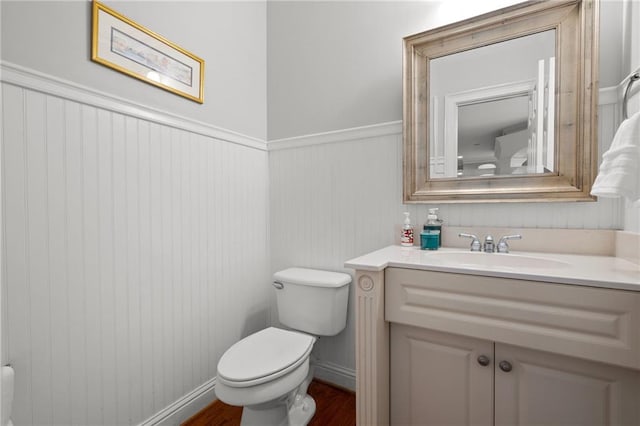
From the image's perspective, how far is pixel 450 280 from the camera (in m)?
1.00

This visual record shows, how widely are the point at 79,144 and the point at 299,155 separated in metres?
1.09

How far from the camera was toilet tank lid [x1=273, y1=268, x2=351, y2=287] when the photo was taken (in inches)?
62.0

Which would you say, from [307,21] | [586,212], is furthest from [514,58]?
[307,21]

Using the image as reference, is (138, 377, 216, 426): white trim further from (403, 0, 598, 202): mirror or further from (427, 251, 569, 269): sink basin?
(403, 0, 598, 202): mirror

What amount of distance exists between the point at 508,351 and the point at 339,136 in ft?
4.16

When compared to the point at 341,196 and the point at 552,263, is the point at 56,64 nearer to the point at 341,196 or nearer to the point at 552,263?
the point at 341,196

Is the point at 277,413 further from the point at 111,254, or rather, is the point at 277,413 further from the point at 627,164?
the point at 627,164

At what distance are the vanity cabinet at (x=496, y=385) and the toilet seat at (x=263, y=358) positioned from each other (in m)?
0.41

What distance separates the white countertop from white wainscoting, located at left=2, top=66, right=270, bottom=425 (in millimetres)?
899

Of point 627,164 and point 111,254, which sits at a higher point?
point 627,164

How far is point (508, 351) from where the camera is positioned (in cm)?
97

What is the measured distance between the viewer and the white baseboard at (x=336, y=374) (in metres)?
1.74

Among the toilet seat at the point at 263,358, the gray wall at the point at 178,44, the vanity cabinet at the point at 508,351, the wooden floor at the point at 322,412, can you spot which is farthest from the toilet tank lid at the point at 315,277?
the gray wall at the point at 178,44

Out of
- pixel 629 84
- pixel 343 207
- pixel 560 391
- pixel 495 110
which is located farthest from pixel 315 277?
pixel 629 84
